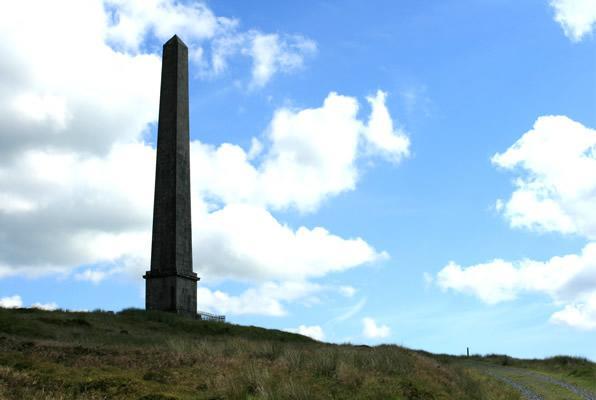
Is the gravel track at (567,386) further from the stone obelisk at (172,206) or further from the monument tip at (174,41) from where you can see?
the monument tip at (174,41)

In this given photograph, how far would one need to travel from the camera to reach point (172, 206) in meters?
35.5

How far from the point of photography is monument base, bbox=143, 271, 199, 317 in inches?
1347

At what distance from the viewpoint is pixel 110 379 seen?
12133mm

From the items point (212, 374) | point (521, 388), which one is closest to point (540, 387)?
point (521, 388)

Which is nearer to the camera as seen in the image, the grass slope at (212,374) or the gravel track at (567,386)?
the grass slope at (212,374)

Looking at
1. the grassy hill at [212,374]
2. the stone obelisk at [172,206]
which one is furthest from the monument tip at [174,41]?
the grassy hill at [212,374]

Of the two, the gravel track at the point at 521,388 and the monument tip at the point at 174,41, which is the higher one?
the monument tip at the point at 174,41

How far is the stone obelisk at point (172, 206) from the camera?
3475 cm

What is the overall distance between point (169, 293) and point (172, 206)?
505 centimetres

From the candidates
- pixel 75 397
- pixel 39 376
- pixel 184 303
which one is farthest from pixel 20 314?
pixel 75 397

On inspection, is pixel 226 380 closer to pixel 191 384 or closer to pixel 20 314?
pixel 191 384

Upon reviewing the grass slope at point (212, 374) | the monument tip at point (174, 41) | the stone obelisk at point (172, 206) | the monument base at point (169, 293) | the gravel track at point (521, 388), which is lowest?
the gravel track at point (521, 388)

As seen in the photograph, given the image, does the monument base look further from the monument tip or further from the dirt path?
the dirt path

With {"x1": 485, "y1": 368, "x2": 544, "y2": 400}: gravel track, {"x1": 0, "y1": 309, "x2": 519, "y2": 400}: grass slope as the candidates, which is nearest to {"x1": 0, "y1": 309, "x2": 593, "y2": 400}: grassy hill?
{"x1": 0, "y1": 309, "x2": 519, "y2": 400}: grass slope
